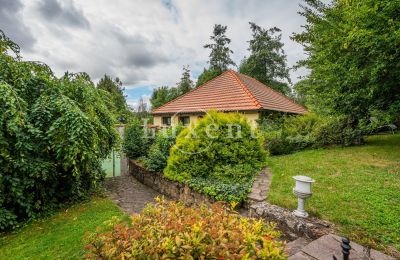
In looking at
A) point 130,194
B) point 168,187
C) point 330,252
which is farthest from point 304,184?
point 130,194

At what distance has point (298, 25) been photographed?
1128cm

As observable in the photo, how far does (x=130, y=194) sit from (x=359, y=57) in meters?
8.38

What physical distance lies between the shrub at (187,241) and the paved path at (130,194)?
3.55 m

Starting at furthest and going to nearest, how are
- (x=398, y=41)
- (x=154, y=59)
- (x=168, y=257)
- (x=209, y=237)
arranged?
1. (x=154, y=59)
2. (x=398, y=41)
3. (x=209, y=237)
4. (x=168, y=257)

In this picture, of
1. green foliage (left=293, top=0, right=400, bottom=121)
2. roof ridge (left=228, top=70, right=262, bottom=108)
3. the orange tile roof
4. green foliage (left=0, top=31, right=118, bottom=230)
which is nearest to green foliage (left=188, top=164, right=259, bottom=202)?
green foliage (left=0, top=31, right=118, bottom=230)

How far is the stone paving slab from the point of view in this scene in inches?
102

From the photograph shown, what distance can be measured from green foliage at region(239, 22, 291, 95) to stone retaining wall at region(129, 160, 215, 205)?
75.8 ft

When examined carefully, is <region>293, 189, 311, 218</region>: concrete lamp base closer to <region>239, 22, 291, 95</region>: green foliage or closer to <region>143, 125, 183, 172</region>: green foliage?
<region>143, 125, 183, 172</region>: green foliage

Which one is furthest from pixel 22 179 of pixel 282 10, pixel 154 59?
pixel 154 59

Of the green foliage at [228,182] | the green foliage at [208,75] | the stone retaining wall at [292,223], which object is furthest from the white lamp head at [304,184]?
the green foliage at [208,75]

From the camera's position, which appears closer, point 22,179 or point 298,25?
point 22,179

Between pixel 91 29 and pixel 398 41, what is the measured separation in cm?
1033

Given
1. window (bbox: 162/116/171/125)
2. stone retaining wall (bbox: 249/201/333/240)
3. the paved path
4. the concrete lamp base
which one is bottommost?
the paved path

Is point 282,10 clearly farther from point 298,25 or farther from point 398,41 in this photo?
point 398,41
